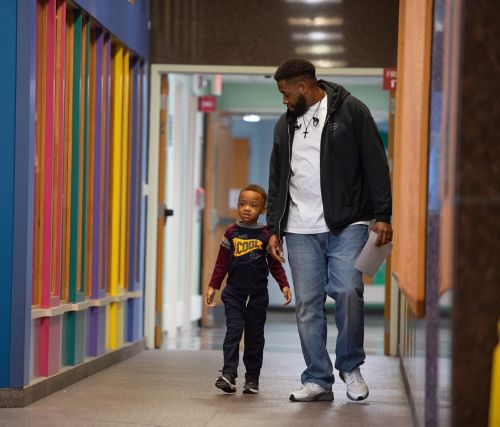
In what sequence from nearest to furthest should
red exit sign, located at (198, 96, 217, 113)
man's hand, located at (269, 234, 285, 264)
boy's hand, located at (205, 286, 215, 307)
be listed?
man's hand, located at (269, 234, 285, 264)
boy's hand, located at (205, 286, 215, 307)
red exit sign, located at (198, 96, 217, 113)

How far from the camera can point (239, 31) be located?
24.2ft

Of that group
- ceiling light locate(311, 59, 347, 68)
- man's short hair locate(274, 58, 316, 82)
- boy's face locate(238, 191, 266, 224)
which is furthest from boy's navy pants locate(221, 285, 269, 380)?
ceiling light locate(311, 59, 347, 68)

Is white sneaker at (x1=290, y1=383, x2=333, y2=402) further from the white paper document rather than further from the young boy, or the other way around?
the white paper document

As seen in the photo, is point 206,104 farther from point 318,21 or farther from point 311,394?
point 311,394

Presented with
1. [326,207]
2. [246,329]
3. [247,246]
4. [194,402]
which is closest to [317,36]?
[247,246]

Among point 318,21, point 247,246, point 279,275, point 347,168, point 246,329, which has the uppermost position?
point 318,21

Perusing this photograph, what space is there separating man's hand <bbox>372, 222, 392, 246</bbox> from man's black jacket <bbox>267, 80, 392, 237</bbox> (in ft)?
0.18

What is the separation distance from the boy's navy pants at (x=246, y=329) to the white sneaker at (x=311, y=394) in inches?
A: 16.0

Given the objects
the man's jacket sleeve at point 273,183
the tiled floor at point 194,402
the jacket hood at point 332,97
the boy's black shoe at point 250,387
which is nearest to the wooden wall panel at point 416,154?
the tiled floor at point 194,402

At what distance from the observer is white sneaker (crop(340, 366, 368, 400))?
4.63 metres

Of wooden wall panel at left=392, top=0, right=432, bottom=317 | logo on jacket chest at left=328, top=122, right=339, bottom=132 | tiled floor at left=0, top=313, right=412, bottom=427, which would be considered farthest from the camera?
logo on jacket chest at left=328, top=122, right=339, bottom=132

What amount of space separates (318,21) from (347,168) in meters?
3.00

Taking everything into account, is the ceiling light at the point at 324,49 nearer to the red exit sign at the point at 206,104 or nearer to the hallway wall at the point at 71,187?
the hallway wall at the point at 71,187

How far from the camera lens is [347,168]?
15.0 feet
